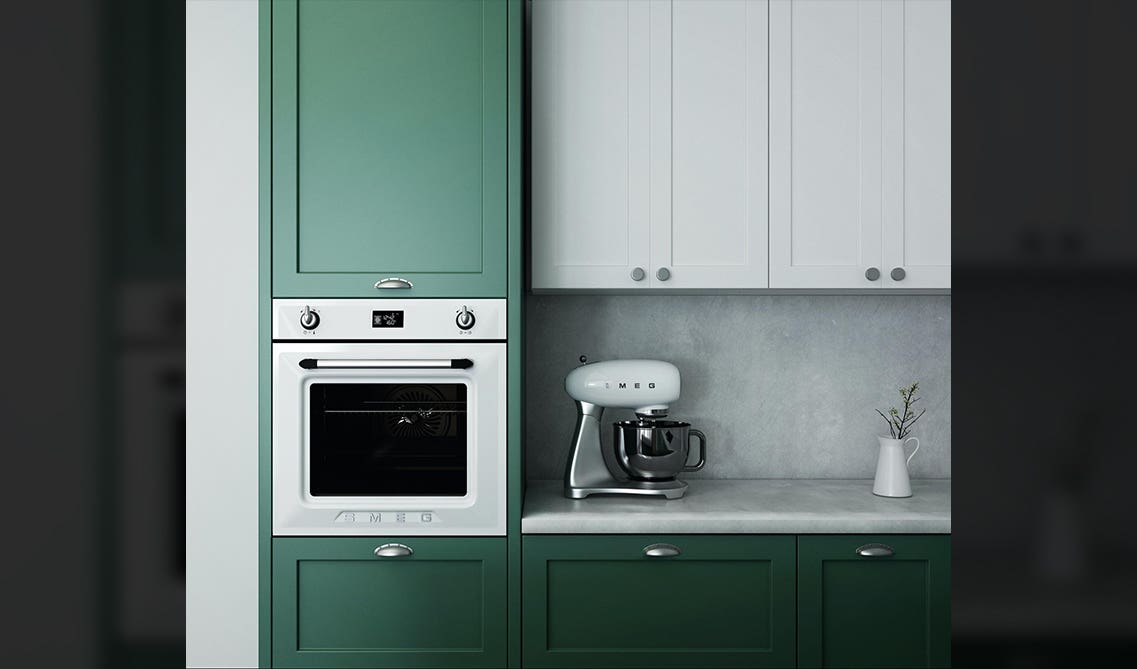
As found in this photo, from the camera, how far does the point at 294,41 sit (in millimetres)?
1910

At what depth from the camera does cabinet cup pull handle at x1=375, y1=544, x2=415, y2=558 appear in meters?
1.92

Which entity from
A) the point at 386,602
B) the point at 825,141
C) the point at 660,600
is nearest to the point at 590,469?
the point at 660,600

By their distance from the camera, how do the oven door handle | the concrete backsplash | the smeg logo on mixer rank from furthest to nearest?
1. the concrete backsplash
2. the smeg logo on mixer
3. the oven door handle

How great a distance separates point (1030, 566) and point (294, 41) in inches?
83.7

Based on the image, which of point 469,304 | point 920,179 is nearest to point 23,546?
point 469,304

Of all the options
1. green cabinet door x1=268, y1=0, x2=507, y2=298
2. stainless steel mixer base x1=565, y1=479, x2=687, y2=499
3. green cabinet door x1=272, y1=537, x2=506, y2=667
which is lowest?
green cabinet door x1=272, y1=537, x2=506, y2=667

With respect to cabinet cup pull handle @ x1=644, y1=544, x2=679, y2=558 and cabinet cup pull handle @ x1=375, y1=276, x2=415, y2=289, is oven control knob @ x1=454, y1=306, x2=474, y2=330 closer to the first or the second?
cabinet cup pull handle @ x1=375, y1=276, x2=415, y2=289

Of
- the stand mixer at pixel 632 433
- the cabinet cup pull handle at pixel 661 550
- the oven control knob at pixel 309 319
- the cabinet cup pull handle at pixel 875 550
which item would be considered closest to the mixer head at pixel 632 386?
the stand mixer at pixel 632 433

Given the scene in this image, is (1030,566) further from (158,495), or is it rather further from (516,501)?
(516,501)

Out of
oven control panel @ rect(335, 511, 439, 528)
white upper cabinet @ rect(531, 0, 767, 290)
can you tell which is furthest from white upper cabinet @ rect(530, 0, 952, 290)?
oven control panel @ rect(335, 511, 439, 528)

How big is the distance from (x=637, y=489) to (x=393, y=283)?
0.86 meters

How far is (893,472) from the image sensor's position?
2.16m

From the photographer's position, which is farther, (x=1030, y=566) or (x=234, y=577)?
(x=234, y=577)

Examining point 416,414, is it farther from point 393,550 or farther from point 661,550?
point 661,550
